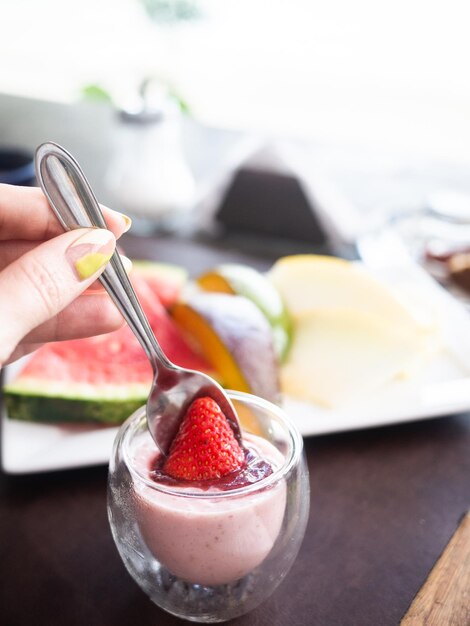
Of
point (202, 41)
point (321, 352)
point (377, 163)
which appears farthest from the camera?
point (202, 41)

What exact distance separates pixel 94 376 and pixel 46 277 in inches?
18.4

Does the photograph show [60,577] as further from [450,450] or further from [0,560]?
[450,450]

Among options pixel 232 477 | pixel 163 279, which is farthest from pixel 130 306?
pixel 163 279

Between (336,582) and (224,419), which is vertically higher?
(224,419)

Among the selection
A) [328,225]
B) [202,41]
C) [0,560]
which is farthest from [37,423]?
[202,41]

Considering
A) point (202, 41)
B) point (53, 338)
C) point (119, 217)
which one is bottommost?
point (202, 41)

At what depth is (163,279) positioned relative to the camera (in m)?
1.28

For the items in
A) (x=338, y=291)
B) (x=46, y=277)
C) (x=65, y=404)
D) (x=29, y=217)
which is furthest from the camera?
(x=338, y=291)

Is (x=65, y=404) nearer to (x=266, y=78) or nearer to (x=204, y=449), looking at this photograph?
(x=204, y=449)

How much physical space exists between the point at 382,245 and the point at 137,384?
781mm

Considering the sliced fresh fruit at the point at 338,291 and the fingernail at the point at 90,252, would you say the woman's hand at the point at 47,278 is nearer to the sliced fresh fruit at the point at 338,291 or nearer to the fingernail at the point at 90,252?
the fingernail at the point at 90,252

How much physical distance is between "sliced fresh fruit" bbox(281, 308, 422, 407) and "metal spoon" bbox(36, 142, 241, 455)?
1.21 ft

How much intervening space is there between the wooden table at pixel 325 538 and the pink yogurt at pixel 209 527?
8 cm

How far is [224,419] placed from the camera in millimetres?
671
